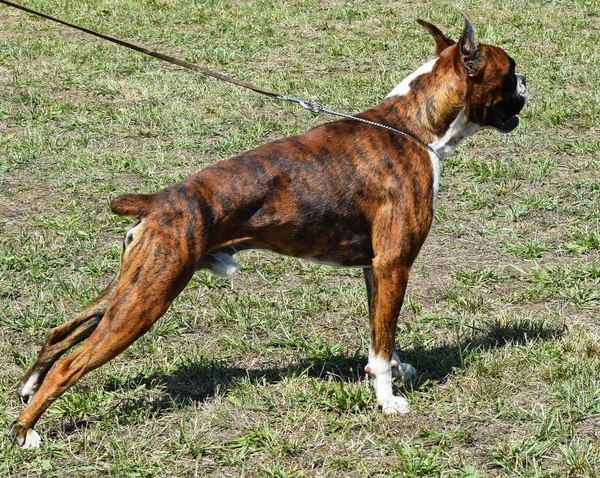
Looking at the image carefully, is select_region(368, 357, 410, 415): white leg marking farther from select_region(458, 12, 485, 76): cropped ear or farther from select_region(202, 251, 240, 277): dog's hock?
select_region(458, 12, 485, 76): cropped ear

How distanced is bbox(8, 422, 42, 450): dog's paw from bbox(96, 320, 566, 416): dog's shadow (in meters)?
0.48

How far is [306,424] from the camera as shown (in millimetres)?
4551

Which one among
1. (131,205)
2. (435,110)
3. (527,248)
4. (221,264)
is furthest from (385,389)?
(527,248)

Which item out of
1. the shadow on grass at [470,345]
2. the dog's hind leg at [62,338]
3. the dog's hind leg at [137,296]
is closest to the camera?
the dog's hind leg at [137,296]

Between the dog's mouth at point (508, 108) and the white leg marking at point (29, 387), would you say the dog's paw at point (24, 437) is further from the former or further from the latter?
the dog's mouth at point (508, 108)

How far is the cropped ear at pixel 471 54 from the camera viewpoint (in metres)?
4.62

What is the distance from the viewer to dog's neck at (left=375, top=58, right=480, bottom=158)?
187 inches

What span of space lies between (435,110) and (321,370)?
1600 mm

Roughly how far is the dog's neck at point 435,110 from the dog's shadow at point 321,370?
123 cm

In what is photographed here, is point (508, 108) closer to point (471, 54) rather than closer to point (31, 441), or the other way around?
point (471, 54)

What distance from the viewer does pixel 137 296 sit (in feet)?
13.5

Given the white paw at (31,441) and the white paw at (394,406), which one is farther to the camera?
the white paw at (394,406)

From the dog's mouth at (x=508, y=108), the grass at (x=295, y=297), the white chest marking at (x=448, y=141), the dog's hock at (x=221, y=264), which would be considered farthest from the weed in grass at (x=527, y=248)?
the dog's hock at (x=221, y=264)

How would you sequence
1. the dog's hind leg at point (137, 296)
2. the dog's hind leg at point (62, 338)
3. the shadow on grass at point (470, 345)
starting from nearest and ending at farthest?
the dog's hind leg at point (137, 296) → the dog's hind leg at point (62, 338) → the shadow on grass at point (470, 345)
